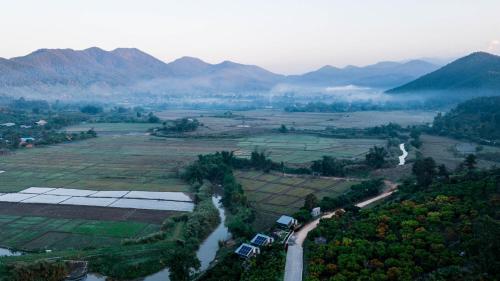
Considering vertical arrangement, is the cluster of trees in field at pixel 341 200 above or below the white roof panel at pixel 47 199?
above

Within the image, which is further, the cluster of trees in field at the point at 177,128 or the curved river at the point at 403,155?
the cluster of trees in field at the point at 177,128

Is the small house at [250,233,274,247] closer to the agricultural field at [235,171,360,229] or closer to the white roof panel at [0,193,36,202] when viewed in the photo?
the agricultural field at [235,171,360,229]

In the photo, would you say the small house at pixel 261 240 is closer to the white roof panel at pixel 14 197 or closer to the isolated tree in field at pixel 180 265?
the isolated tree in field at pixel 180 265

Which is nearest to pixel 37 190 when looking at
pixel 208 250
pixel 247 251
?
pixel 208 250

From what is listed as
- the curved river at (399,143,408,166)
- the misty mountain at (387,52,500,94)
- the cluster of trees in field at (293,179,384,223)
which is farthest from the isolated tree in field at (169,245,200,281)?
the misty mountain at (387,52,500,94)

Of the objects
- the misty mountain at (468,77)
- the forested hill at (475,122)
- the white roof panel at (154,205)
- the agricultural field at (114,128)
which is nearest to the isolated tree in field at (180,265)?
the white roof panel at (154,205)

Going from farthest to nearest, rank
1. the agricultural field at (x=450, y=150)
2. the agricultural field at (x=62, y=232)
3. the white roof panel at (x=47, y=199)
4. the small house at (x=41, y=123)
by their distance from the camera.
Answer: the small house at (x=41, y=123)
the agricultural field at (x=450, y=150)
the white roof panel at (x=47, y=199)
the agricultural field at (x=62, y=232)

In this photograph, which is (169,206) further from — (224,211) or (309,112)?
(309,112)
